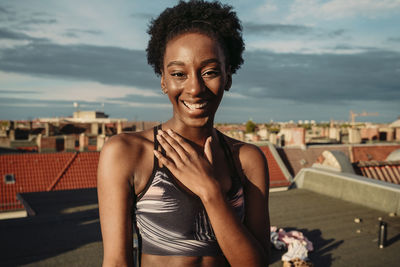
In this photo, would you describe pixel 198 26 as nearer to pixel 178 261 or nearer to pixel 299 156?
pixel 178 261

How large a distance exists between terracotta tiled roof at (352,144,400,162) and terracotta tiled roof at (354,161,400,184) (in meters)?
15.2

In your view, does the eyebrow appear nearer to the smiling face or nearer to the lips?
the smiling face

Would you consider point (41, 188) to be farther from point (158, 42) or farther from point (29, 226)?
point (158, 42)

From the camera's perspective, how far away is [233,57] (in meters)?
2.62

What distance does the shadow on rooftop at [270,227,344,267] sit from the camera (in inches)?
280

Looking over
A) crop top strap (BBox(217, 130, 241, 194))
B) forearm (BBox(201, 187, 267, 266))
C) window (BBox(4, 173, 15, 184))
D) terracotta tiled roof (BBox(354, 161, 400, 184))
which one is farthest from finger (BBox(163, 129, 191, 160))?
window (BBox(4, 173, 15, 184))

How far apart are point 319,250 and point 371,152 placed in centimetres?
2984

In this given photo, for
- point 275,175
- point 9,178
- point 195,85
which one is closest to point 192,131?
point 195,85

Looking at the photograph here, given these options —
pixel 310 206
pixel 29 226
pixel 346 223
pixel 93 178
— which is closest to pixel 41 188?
pixel 93 178

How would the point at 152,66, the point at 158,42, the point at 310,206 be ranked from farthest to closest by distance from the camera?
the point at 310,206
the point at 152,66
the point at 158,42

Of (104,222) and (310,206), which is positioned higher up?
(104,222)

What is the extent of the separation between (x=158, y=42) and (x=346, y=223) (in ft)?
29.8

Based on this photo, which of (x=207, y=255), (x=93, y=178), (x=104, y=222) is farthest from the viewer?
(x=93, y=178)

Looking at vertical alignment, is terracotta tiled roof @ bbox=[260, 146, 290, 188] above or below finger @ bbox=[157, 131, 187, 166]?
below
